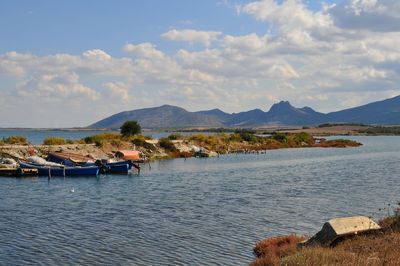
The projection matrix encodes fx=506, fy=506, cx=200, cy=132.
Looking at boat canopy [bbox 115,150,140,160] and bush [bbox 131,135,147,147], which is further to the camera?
bush [bbox 131,135,147,147]

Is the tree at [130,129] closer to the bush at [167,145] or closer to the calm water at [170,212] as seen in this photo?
the bush at [167,145]

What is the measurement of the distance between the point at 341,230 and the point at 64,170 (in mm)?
47704

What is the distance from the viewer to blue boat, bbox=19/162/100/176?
61.6m

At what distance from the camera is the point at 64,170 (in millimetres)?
61562

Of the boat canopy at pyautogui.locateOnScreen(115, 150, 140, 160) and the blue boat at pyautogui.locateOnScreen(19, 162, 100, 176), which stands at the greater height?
the boat canopy at pyautogui.locateOnScreen(115, 150, 140, 160)

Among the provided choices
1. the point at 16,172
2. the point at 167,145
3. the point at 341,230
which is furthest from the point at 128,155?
Answer: the point at 341,230

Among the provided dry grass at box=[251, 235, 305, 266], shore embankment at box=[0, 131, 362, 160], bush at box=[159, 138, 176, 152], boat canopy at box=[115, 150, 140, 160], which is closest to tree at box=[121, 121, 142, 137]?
shore embankment at box=[0, 131, 362, 160]

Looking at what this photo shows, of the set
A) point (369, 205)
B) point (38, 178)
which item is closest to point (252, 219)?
point (369, 205)

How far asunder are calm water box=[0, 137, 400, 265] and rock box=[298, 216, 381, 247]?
3.96 metres

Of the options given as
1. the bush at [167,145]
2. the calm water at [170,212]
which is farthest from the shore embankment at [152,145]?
the calm water at [170,212]

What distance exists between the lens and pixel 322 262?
14.6 m

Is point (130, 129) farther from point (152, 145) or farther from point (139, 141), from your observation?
point (152, 145)

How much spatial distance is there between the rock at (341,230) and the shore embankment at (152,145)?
58.1 meters

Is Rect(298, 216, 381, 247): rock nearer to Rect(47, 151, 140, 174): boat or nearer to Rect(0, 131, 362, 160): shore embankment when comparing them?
Rect(47, 151, 140, 174): boat
